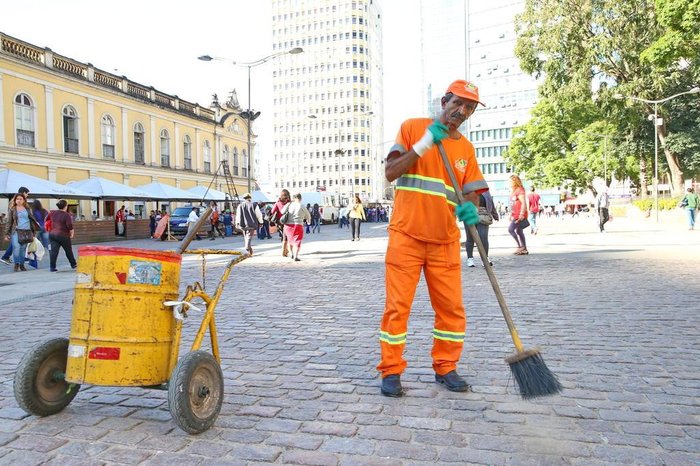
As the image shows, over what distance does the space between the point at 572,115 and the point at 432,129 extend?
137ft

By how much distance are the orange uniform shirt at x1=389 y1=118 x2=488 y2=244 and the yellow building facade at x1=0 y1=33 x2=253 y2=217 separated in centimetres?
2782

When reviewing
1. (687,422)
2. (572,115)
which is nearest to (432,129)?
(687,422)

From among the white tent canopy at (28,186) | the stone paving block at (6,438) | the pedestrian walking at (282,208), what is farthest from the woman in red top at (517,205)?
the white tent canopy at (28,186)

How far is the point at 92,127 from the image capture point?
3244 cm

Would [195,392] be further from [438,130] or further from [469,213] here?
[438,130]

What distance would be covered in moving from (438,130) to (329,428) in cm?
184

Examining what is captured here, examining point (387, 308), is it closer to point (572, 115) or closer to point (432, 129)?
point (432, 129)

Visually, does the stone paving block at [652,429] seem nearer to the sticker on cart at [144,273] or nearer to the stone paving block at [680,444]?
the stone paving block at [680,444]

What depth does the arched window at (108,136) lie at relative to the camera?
33.7 meters

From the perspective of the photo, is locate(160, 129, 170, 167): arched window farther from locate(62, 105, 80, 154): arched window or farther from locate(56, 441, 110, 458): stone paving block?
locate(56, 441, 110, 458): stone paving block

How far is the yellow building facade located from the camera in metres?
27.4

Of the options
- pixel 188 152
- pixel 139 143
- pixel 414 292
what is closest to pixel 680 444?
pixel 414 292

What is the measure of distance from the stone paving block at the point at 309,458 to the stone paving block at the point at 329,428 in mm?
257

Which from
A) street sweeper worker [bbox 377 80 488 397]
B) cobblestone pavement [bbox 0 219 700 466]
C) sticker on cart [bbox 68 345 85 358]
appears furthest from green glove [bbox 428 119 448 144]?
sticker on cart [bbox 68 345 85 358]
